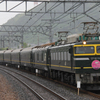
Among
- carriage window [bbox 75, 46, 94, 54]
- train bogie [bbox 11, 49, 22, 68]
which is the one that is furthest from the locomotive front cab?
train bogie [bbox 11, 49, 22, 68]

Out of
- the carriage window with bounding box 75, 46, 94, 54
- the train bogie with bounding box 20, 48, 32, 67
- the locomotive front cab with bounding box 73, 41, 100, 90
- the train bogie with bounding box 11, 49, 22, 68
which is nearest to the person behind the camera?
the locomotive front cab with bounding box 73, 41, 100, 90

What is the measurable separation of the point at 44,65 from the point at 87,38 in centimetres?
930

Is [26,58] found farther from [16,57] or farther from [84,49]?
[84,49]

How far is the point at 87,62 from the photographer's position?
14.1m

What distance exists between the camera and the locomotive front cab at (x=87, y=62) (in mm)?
14070

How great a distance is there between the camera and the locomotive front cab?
554 inches

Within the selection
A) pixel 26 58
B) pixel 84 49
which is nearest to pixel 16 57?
pixel 26 58

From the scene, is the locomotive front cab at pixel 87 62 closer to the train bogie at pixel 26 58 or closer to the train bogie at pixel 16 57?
the train bogie at pixel 26 58

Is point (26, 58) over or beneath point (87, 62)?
beneath

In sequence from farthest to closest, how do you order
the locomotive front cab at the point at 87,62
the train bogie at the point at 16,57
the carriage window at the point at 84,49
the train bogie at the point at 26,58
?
the train bogie at the point at 16,57
the train bogie at the point at 26,58
the carriage window at the point at 84,49
the locomotive front cab at the point at 87,62

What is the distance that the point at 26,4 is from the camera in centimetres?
2080

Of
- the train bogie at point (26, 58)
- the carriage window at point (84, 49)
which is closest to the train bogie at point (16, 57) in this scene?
the train bogie at point (26, 58)

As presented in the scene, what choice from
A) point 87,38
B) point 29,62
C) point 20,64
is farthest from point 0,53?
point 87,38

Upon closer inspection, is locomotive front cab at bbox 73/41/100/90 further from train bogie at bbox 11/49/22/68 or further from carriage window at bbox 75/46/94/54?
train bogie at bbox 11/49/22/68
